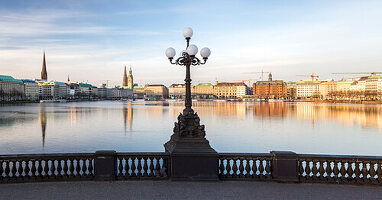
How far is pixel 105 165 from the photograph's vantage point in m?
9.52

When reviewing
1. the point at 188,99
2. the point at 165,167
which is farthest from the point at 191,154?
the point at 188,99

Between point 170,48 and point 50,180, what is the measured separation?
6.28 metres

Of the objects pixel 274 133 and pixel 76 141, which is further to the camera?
pixel 274 133

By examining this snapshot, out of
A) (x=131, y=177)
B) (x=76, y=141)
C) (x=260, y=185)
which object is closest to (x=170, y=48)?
(x=131, y=177)

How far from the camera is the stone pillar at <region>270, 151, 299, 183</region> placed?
31.0 feet

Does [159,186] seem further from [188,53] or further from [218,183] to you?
[188,53]

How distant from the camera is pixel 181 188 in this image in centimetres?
902

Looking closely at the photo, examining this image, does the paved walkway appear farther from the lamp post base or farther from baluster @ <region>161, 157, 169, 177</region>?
baluster @ <region>161, 157, 169, 177</region>

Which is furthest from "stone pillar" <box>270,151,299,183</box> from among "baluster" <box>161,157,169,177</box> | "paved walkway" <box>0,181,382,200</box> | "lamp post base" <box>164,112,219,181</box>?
"baluster" <box>161,157,169,177</box>

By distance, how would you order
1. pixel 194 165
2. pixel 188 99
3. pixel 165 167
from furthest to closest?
1. pixel 188 99
2. pixel 165 167
3. pixel 194 165

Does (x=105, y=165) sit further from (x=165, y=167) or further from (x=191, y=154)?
(x=191, y=154)

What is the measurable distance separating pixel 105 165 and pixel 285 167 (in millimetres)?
5609

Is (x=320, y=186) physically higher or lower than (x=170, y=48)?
lower

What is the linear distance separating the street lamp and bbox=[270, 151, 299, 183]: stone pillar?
8.26ft
